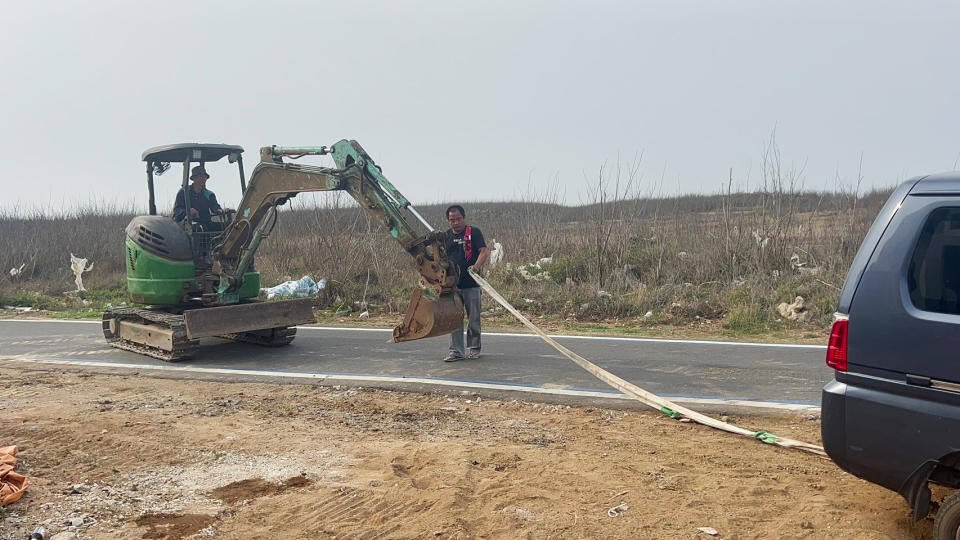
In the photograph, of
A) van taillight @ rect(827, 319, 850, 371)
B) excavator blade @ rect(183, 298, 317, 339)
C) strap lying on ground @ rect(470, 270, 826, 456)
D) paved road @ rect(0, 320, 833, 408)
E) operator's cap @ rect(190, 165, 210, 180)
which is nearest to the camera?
van taillight @ rect(827, 319, 850, 371)

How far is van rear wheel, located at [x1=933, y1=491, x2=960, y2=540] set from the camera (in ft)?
11.7

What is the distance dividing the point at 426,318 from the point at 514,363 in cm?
135

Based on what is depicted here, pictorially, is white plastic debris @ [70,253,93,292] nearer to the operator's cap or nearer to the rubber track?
the rubber track

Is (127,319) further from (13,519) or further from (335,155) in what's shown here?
(13,519)

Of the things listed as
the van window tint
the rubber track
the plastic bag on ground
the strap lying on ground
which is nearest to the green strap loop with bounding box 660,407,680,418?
the strap lying on ground

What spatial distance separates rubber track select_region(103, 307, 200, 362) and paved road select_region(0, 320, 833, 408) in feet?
0.46

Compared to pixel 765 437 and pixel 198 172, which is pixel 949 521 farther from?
pixel 198 172

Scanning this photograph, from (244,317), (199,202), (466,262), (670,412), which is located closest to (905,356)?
(670,412)

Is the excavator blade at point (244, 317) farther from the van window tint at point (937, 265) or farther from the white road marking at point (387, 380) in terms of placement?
the van window tint at point (937, 265)

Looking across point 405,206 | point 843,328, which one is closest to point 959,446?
point 843,328

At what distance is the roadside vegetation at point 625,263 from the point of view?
12.7 meters

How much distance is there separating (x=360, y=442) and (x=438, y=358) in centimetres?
359

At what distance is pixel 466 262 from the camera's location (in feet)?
31.1

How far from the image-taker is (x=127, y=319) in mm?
11242
